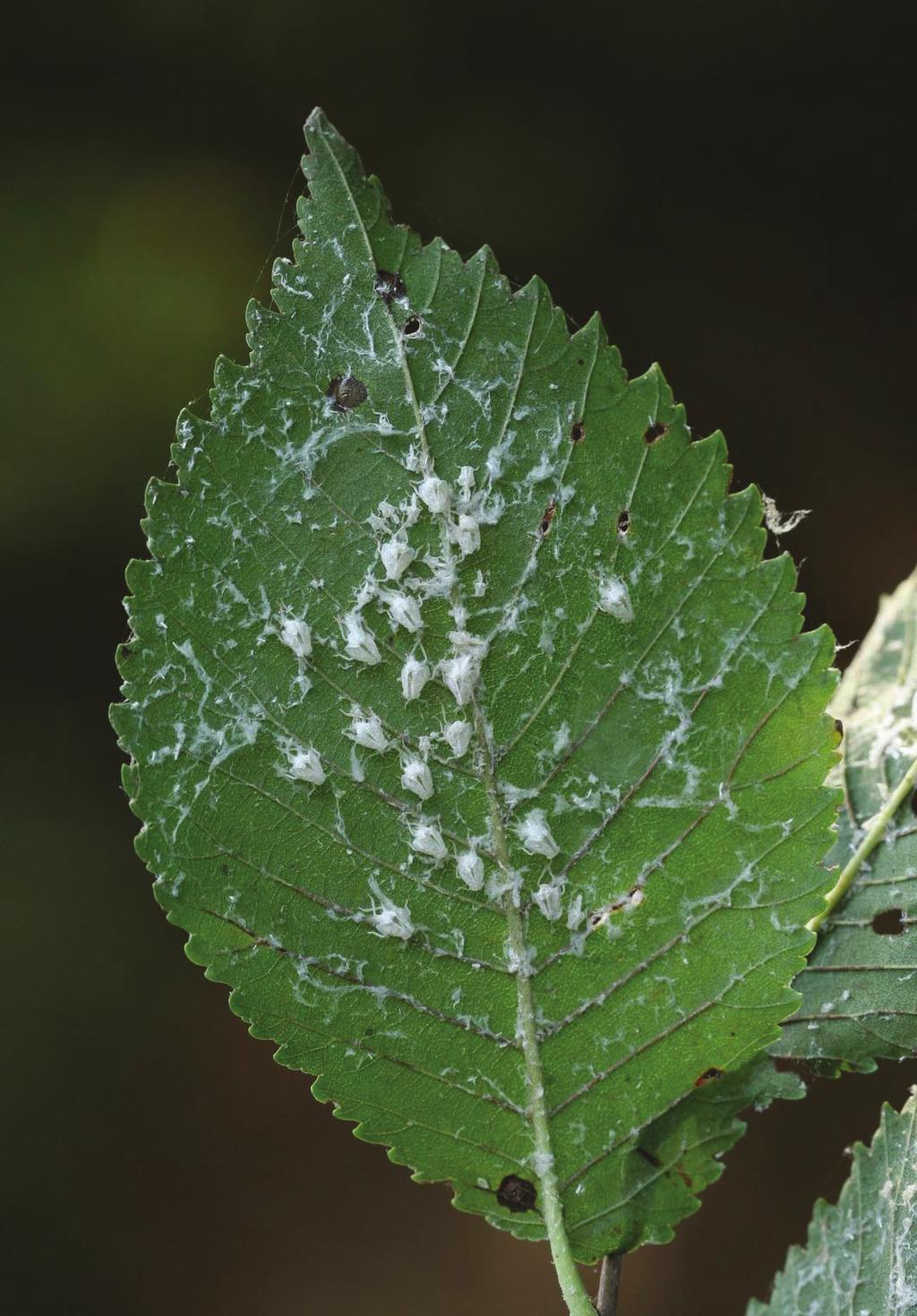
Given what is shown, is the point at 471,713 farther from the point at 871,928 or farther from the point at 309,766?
the point at 871,928

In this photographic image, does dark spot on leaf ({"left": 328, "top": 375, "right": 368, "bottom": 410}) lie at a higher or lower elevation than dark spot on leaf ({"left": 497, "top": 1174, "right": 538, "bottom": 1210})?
higher

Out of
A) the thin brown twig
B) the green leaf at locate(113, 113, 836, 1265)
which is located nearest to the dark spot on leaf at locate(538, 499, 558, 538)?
the green leaf at locate(113, 113, 836, 1265)

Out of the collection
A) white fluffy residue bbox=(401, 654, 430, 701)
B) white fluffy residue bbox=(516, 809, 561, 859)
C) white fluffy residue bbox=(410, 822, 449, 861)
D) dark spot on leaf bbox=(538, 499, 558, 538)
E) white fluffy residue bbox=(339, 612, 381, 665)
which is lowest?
white fluffy residue bbox=(410, 822, 449, 861)

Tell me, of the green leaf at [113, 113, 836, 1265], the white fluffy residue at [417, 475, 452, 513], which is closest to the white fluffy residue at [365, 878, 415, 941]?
the green leaf at [113, 113, 836, 1265]

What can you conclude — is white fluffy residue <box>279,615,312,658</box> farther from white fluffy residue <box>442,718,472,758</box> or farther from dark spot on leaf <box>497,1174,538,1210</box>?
dark spot on leaf <box>497,1174,538,1210</box>

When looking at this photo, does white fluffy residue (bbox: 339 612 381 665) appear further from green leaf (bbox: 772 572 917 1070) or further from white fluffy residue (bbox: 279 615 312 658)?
green leaf (bbox: 772 572 917 1070)
